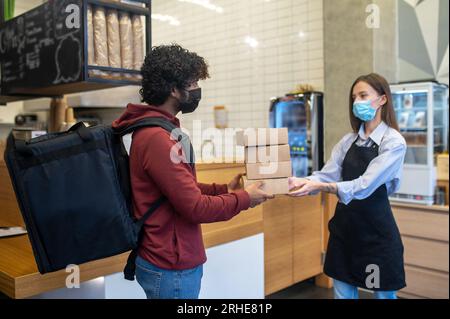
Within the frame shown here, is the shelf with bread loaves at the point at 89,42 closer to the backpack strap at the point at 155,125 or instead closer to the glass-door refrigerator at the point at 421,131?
the backpack strap at the point at 155,125

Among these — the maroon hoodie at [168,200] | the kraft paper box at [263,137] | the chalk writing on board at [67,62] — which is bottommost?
the maroon hoodie at [168,200]

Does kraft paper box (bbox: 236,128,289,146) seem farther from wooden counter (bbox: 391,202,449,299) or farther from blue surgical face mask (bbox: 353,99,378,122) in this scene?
wooden counter (bbox: 391,202,449,299)

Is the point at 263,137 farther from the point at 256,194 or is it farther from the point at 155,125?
the point at 155,125

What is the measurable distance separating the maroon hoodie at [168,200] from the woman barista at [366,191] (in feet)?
1.51

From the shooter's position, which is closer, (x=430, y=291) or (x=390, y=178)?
(x=390, y=178)

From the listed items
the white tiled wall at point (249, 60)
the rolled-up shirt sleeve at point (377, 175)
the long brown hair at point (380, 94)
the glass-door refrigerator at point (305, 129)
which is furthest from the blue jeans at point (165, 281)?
the glass-door refrigerator at point (305, 129)

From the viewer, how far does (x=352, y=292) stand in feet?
6.29

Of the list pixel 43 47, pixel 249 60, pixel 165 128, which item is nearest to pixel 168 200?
pixel 165 128

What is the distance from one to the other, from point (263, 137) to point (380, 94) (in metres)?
0.46

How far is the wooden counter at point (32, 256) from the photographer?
1545mm

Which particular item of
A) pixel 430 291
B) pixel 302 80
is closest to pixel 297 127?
pixel 302 80

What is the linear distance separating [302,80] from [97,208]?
2.65 metres

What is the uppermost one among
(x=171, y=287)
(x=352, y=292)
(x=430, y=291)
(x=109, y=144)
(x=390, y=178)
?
(x=109, y=144)

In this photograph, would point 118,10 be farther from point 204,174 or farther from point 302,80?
point 302,80
